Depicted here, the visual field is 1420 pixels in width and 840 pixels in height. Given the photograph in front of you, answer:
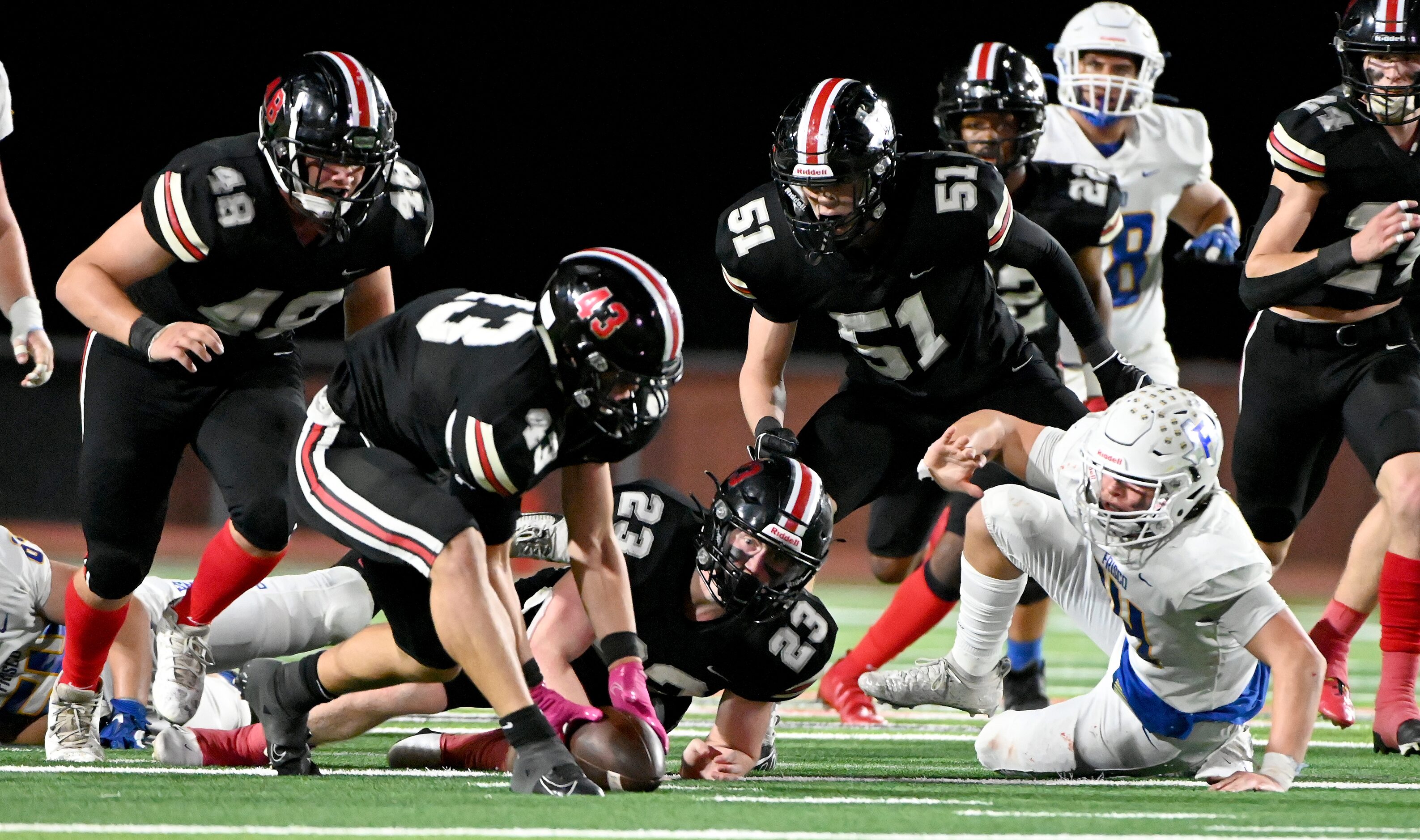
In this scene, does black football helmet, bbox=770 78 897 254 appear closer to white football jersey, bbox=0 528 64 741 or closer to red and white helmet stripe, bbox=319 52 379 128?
red and white helmet stripe, bbox=319 52 379 128

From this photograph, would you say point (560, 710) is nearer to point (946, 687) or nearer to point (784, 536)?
point (784, 536)

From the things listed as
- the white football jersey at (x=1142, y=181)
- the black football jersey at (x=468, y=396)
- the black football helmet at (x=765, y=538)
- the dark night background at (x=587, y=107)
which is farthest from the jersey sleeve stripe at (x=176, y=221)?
the dark night background at (x=587, y=107)

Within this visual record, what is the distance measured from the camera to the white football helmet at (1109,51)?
19.4ft

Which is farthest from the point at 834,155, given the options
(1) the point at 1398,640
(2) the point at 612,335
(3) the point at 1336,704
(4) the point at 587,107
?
(4) the point at 587,107

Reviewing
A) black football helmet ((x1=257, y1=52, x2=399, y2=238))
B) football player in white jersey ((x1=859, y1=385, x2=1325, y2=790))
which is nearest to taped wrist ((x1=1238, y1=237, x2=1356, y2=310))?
football player in white jersey ((x1=859, y1=385, x2=1325, y2=790))

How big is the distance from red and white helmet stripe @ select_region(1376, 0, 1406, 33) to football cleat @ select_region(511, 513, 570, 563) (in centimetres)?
232

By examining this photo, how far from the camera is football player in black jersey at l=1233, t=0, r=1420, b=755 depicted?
413 centimetres

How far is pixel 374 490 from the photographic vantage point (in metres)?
3.20

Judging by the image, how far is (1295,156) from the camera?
427 cm

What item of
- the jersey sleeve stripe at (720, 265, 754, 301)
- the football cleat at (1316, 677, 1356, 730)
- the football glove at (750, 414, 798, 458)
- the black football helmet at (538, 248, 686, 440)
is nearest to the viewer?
the black football helmet at (538, 248, 686, 440)

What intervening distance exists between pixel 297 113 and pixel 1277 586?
29.0 ft

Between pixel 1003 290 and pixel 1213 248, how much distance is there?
88 centimetres

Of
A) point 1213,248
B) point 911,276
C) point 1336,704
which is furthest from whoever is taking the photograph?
point 1213,248

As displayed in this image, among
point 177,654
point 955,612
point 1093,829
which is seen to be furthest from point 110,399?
point 955,612
